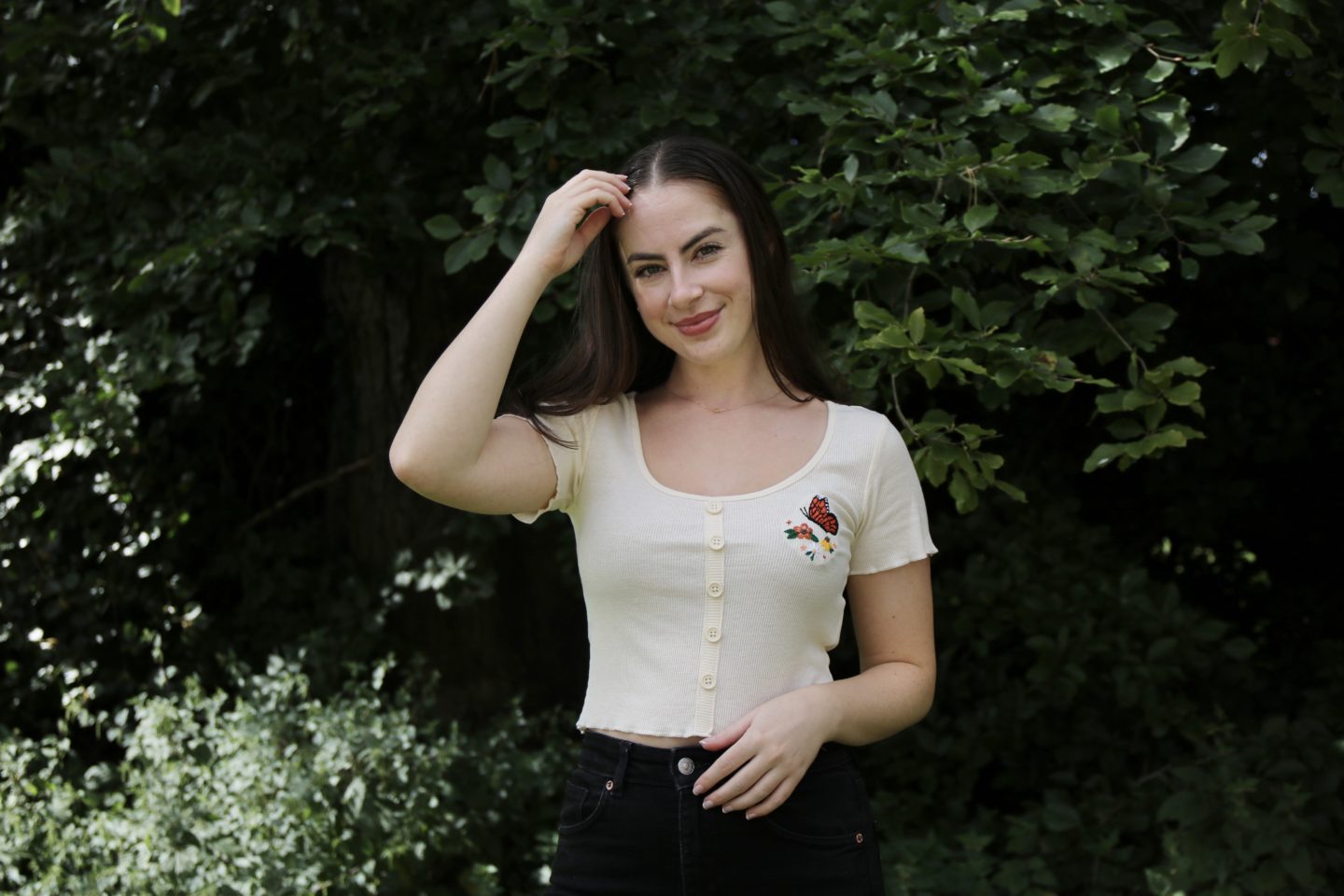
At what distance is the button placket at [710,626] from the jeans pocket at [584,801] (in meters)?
0.15

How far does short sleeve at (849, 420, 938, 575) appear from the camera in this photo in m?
1.75

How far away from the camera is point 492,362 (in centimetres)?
164

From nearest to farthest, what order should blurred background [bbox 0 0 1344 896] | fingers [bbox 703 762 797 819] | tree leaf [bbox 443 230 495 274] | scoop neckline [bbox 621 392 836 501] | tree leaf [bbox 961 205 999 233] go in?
fingers [bbox 703 762 797 819] < scoop neckline [bbox 621 392 836 501] < tree leaf [bbox 961 205 999 233] < blurred background [bbox 0 0 1344 896] < tree leaf [bbox 443 230 495 274]

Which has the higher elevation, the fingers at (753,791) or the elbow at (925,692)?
the fingers at (753,791)

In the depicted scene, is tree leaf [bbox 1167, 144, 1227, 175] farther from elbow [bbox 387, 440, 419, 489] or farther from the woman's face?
elbow [bbox 387, 440, 419, 489]

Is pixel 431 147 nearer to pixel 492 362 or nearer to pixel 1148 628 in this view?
pixel 492 362

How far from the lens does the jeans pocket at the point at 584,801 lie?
163cm

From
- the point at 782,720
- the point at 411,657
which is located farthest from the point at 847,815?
the point at 411,657

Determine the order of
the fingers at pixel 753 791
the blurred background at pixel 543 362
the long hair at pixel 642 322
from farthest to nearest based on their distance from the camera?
the blurred background at pixel 543 362
the long hair at pixel 642 322
the fingers at pixel 753 791

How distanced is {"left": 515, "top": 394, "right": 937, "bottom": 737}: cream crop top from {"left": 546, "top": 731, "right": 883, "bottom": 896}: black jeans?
50mm

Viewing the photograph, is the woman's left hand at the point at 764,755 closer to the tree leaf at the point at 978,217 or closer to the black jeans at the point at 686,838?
the black jeans at the point at 686,838

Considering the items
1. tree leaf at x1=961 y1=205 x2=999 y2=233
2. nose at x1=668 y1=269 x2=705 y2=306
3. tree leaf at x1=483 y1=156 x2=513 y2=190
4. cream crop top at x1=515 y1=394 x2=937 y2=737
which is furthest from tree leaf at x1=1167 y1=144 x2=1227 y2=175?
tree leaf at x1=483 y1=156 x2=513 y2=190

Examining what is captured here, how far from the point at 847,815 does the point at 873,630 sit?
25 centimetres

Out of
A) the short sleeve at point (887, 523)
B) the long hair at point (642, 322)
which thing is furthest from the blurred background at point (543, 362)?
the short sleeve at point (887, 523)
